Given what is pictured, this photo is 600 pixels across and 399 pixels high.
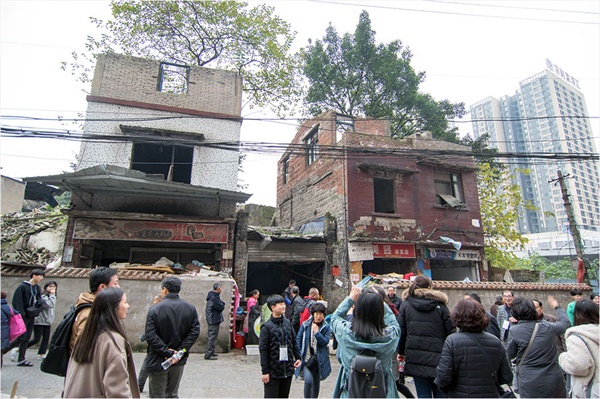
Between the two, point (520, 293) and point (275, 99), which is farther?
point (275, 99)

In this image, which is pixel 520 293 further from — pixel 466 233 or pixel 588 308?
pixel 588 308

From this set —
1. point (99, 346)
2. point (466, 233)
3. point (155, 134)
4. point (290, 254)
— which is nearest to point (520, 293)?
point (466, 233)

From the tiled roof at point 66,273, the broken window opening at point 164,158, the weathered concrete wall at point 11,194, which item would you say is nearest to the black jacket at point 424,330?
the tiled roof at point 66,273

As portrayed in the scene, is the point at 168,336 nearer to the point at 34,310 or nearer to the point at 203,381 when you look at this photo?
the point at 203,381

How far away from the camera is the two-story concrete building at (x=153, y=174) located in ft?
34.3

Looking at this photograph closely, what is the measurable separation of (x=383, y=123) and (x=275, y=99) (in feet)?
23.8

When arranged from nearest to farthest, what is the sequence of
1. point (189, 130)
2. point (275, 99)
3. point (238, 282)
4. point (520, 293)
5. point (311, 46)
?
point (520, 293)
point (238, 282)
point (189, 130)
point (275, 99)
point (311, 46)

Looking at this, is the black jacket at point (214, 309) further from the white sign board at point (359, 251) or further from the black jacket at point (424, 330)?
the white sign board at point (359, 251)

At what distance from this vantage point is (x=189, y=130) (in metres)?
13.0

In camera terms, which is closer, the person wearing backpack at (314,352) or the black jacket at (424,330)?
the black jacket at (424,330)

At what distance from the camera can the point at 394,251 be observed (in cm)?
1411

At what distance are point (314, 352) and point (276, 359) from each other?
0.67 metres

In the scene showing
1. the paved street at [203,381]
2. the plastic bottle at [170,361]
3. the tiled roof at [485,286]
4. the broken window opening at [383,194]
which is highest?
the broken window opening at [383,194]

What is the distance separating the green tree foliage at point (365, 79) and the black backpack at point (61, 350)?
20591 mm
